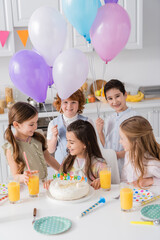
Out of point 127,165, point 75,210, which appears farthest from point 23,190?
point 127,165

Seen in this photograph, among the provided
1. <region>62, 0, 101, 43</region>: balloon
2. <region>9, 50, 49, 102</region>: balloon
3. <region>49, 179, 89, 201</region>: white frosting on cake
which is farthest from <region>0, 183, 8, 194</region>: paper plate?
<region>62, 0, 101, 43</region>: balloon

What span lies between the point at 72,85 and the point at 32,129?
421mm

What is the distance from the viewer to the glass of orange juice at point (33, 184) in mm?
1728

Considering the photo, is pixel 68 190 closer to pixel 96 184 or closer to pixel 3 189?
pixel 96 184

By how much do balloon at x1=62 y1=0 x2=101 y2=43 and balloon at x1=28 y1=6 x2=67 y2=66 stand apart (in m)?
0.07

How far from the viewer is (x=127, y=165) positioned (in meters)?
2.03

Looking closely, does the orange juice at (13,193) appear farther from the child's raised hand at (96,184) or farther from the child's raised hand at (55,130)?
the child's raised hand at (55,130)

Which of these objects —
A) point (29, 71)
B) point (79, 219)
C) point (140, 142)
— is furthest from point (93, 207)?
point (29, 71)

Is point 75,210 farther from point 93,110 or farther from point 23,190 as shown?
point 93,110

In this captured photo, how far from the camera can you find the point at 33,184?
5.67ft

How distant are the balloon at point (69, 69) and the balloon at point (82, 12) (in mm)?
179

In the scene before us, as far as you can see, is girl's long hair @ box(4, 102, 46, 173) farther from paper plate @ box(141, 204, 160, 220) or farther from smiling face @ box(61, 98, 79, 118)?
paper plate @ box(141, 204, 160, 220)

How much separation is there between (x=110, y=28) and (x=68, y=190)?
973 millimetres

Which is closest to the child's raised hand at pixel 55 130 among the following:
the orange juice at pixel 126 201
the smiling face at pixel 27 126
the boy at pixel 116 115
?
the smiling face at pixel 27 126
